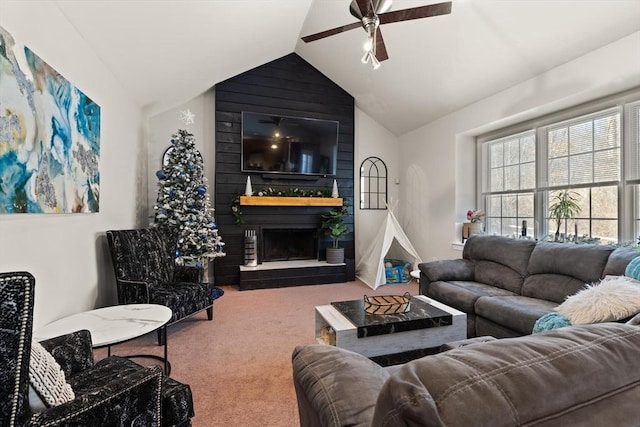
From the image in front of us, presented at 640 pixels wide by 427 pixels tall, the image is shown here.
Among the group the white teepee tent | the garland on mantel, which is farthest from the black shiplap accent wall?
the white teepee tent

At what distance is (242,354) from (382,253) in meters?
2.84

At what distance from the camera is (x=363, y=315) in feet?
6.82

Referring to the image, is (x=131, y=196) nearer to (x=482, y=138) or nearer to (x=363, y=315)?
(x=363, y=315)

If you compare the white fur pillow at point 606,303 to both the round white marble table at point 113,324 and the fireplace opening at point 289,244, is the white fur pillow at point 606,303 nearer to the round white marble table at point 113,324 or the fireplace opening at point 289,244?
the round white marble table at point 113,324

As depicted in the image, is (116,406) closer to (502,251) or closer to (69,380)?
(69,380)

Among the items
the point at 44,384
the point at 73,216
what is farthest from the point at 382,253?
the point at 44,384

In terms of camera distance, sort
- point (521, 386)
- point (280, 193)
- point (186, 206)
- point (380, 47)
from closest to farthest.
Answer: point (521, 386) < point (380, 47) < point (186, 206) < point (280, 193)

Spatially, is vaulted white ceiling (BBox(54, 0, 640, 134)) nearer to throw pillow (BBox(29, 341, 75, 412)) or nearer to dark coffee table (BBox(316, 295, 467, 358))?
throw pillow (BBox(29, 341, 75, 412))

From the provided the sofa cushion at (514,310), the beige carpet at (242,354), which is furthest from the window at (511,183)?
the beige carpet at (242,354)

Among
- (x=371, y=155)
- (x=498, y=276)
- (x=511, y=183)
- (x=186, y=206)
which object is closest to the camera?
(x=498, y=276)

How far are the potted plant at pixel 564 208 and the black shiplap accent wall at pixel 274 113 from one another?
296 cm

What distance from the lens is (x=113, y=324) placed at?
74.8 inches

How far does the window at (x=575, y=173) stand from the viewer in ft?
9.48

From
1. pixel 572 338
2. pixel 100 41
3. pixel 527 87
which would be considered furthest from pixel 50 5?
pixel 527 87
